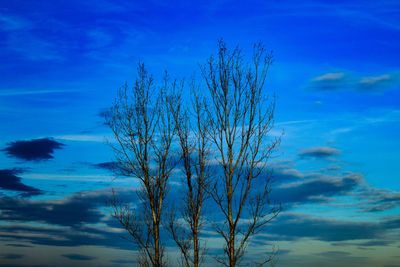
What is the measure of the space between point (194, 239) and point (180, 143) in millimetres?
3020

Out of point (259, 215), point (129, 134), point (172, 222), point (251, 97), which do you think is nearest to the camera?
point (259, 215)

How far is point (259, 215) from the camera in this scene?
35.4 feet

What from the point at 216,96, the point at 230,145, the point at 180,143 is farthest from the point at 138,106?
the point at 230,145

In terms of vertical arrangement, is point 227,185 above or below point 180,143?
below

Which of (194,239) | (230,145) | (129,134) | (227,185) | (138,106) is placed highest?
(138,106)

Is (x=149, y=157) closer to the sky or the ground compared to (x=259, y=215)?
closer to the sky

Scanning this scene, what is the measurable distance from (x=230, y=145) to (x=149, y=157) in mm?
3278

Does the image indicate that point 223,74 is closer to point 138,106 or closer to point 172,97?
point 172,97

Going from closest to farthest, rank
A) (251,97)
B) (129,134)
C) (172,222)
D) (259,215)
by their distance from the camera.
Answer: (259,215)
(251,97)
(172,222)
(129,134)

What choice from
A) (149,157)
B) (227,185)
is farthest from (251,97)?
(149,157)

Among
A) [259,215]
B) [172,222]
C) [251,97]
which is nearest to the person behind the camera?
[259,215]

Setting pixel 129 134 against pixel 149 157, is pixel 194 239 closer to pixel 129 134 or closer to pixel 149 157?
pixel 149 157

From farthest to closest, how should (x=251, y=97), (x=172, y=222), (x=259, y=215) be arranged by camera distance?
1. (x=172, y=222)
2. (x=251, y=97)
3. (x=259, y=215)

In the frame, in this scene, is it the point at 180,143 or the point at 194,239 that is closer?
the point at 194,239
